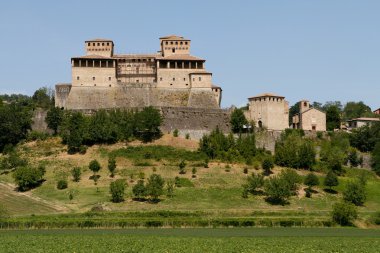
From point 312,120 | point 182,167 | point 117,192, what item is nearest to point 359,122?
point 312,120

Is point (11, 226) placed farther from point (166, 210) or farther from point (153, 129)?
point (153, 129)

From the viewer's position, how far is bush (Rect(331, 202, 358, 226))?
49344 millimetres

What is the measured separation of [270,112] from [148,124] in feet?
56.1

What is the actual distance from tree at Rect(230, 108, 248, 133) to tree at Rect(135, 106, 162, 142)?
9665 mm

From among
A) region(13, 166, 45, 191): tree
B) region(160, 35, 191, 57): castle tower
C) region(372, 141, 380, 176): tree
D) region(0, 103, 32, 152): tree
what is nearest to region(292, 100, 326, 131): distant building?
region(372, 141, 380, 176): tree

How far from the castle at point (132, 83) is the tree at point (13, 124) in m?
5.54

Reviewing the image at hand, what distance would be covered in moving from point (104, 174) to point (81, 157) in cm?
615

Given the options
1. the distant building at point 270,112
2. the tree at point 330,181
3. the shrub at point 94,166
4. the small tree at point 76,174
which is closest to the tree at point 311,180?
the tree at point 330,181

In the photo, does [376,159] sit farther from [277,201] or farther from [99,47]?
[99,47]

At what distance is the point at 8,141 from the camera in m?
77.2

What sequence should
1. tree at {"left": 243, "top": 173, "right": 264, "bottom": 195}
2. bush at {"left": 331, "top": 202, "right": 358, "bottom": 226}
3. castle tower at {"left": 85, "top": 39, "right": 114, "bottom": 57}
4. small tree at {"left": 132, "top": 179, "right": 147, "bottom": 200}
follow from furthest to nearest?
castle tower at {"left": 85, "top": 39, "right": 114, "bottom": 57} < tree at {"left": 243, "top": 173, "right": 264, "bottom": 195} < small tree at {"left": 132, "top": 179, "right": 147, "bottom": 200} < bush at {"left": 331, "top": 202, "right": 358, "bottom": 226}

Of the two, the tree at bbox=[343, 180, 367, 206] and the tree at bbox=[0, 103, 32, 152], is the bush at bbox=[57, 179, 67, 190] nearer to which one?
the tree at bbox=[0, 103, 32, 152]

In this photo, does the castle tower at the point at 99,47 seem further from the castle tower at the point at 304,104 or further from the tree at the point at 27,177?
the castle tower at the point at 304,104

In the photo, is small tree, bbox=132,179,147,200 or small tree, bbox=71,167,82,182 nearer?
small tree, bbox=132,179,147,200
